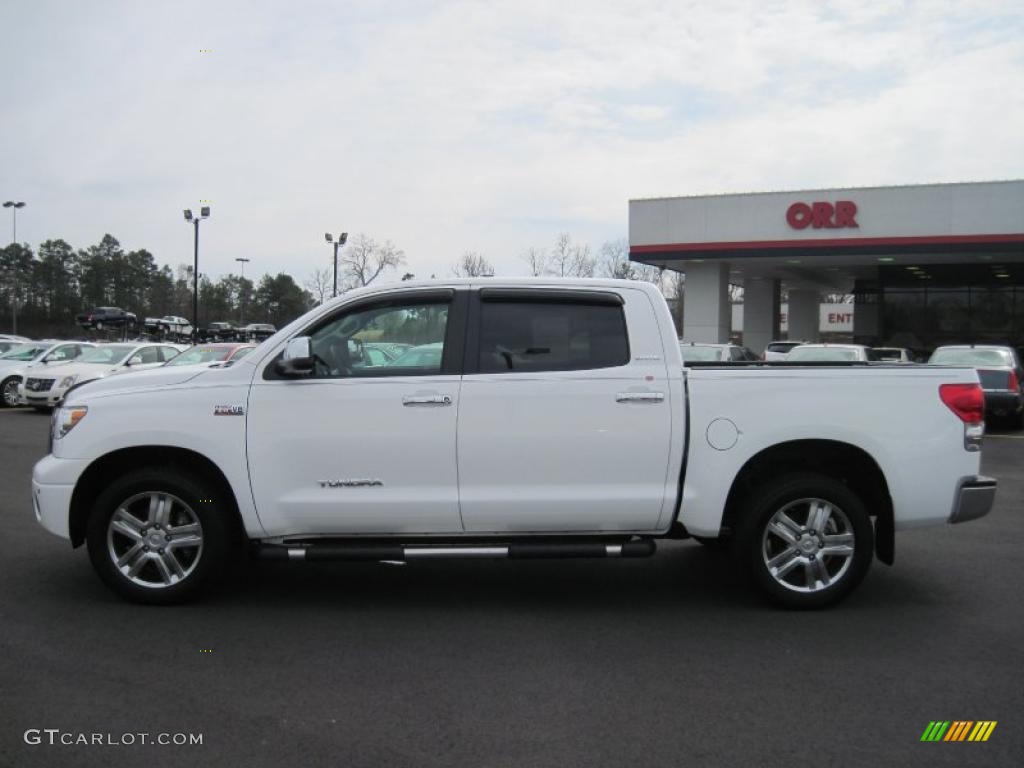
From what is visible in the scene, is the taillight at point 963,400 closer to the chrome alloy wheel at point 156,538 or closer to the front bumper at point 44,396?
the chrome alloy wheel at point 156,538

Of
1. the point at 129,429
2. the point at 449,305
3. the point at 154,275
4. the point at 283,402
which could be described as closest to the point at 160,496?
the point at 129,429

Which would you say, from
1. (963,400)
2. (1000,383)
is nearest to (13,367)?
(963,400)

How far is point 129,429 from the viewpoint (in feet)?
17.5

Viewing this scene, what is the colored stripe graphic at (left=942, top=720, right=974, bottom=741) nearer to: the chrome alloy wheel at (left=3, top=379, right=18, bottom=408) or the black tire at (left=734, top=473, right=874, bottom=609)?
the black tire at (left=734, top=473, right=874, bottom=609)

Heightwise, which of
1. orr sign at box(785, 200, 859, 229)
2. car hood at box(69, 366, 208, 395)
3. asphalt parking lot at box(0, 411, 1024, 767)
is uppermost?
orr sign at box(785, 200, 859, 229)

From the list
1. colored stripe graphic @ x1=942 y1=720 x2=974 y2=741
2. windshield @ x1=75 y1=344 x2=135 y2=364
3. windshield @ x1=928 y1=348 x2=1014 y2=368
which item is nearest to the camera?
colored stripe graphic @ x1=942 y1=720 x2=974 y2=741

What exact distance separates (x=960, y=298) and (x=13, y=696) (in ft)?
128

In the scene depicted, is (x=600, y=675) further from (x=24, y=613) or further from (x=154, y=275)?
(x=154, y=275)

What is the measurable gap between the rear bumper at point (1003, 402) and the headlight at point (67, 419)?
51.9 feet

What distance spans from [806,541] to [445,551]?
2246mm

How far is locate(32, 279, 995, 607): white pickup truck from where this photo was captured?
17.4 feet

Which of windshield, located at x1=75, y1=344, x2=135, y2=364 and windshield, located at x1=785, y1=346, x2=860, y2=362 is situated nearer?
windshield, located at x1=785, y1=346, x2=860, y2=362

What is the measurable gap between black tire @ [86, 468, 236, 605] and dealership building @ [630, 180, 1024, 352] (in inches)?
1080

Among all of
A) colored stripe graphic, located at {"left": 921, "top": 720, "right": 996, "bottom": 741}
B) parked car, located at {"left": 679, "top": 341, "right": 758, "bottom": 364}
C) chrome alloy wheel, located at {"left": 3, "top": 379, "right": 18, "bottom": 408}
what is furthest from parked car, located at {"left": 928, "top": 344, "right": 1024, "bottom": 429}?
chrome alloy wheel, located at {"left": 3, "top": 379, "right": 18, "bottom": 408}
